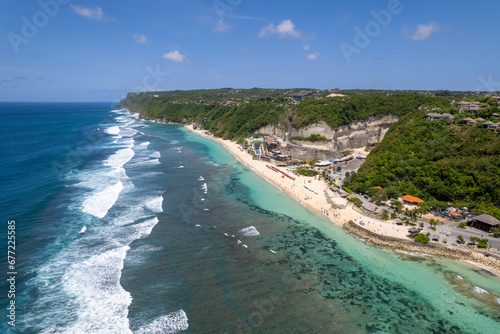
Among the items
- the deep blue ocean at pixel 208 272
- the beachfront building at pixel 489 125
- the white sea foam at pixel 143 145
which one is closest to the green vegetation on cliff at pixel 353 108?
the beachfront building at pixel 489 125

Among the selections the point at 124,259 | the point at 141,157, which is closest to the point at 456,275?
the point at 124,259

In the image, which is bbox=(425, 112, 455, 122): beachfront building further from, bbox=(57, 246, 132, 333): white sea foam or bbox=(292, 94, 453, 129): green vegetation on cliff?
bbox=(57, 246, 132, 333): white sea foam

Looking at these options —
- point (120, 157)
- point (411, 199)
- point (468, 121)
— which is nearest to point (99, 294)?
point (411, 199)

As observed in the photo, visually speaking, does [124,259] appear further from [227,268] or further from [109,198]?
[109,198]

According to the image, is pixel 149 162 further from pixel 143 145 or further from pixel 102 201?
pixel 102 201

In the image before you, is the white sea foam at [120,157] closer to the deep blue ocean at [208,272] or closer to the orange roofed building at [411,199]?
the deep blue ocean at [208,272]

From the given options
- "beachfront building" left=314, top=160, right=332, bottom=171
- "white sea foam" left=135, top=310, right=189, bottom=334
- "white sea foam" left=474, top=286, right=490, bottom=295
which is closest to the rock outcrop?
"beachfront building" left=314, top=160, right=332, bottom=171
